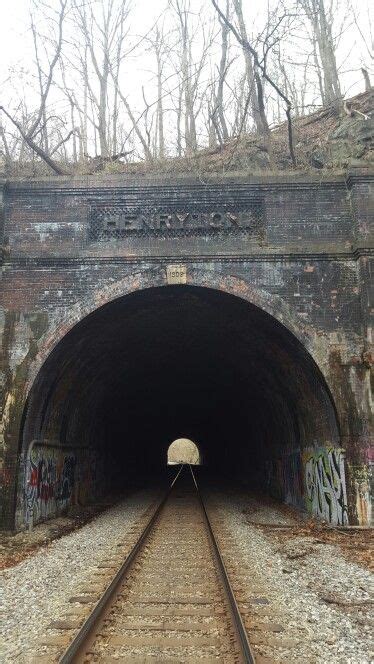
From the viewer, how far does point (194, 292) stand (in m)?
10.4

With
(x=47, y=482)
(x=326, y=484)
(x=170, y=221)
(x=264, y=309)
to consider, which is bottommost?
(x=326, y=484)

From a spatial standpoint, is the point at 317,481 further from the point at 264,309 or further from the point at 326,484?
the point at 264,309

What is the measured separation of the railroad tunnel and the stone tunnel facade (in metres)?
0.06

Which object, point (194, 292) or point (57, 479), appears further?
point (57, 479)

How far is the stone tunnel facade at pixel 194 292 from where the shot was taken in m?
9.65

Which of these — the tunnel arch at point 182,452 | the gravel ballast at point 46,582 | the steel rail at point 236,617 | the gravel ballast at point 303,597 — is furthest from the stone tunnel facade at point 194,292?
the tunnel arch at point 182,452

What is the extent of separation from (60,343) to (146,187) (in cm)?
339

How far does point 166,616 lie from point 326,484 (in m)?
5.77

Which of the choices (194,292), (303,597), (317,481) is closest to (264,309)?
(194,292)

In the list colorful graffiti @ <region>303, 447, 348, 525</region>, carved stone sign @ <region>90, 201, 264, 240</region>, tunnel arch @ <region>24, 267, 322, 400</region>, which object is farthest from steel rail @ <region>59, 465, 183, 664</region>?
carved stone sign @ <region>90, 201, 264, 240</region>

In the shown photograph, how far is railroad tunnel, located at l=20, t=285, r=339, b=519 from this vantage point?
10.3 m

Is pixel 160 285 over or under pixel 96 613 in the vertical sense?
over

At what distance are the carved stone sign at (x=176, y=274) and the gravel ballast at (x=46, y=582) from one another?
4.61 meters

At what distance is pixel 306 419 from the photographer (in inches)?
446
